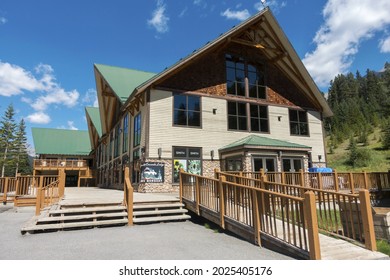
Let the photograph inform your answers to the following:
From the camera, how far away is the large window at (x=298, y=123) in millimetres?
19984

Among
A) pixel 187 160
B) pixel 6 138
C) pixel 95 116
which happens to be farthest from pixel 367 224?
pixel 6 138

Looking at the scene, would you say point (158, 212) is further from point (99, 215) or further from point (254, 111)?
point (254, 111)

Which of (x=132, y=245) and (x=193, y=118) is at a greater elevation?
(x=193, y=118)

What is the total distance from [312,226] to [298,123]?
16.9 metres

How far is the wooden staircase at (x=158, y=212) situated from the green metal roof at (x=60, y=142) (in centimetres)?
3414

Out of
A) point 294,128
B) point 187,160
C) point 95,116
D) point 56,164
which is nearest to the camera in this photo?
point 187,160

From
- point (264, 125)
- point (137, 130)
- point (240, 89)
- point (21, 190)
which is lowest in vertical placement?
point (21, 190)

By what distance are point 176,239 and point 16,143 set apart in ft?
200

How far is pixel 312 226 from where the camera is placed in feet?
15.0

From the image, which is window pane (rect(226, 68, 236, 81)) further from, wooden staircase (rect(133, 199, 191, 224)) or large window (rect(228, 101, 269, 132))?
wooden staircase (rect(133, 199, 191, 224))

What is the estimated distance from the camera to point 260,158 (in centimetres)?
1602

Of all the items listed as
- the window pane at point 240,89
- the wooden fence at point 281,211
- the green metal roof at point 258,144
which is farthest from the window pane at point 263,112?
the wooden fence at point 281,211
